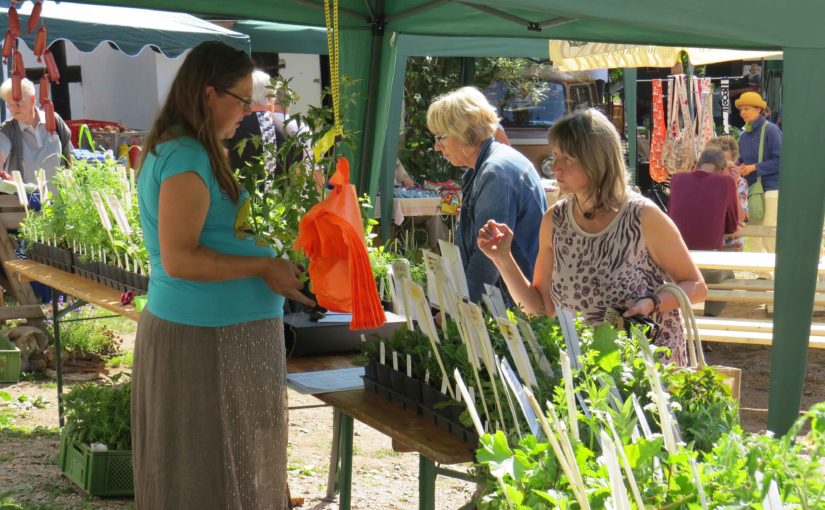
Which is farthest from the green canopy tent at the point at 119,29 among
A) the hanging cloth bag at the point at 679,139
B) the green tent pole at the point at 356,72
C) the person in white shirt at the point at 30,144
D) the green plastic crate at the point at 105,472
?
the hanging cloth bag at the point at 679,139

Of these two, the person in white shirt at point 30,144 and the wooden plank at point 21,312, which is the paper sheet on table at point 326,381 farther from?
the person in white shirt at point 30,144

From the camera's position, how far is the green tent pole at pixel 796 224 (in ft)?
8.13

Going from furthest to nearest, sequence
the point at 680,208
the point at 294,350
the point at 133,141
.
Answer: the point at 133,141
the point at 680,208
the point at 294,350

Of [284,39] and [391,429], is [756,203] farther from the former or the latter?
[391,429]

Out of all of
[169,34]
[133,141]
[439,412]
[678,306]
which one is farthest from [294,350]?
[133,141]

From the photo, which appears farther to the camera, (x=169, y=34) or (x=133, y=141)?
(x=133, y=141)

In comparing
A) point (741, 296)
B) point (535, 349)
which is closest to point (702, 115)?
point (741, 296)

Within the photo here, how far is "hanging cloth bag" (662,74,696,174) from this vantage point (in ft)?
32.9

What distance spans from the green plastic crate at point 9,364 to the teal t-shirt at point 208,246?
10.5 feet

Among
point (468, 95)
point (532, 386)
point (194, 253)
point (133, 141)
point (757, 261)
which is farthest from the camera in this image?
point (133, 141)

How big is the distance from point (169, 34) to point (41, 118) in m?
1.31

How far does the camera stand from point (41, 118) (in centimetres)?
691

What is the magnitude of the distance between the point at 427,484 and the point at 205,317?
66 centimetres

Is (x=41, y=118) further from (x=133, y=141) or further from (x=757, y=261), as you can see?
(x=757, y=261)
